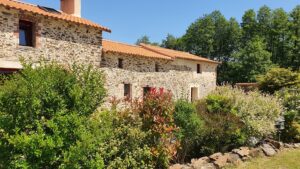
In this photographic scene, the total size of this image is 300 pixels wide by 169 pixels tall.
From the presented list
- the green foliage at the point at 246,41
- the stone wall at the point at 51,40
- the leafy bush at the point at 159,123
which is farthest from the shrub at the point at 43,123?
the green foliage at the point at 246,41

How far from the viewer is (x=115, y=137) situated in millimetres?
7742

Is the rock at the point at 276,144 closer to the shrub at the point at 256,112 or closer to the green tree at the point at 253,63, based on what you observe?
the shrub at the point at 256,112

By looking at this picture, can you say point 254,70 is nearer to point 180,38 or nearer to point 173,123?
point 180,38

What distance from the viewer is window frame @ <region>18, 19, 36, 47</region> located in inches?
550

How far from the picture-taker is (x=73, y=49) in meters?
15.8

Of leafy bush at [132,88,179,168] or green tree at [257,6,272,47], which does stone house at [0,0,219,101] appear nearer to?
leafy bush at [132,88,179,168]

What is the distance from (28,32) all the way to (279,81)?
13634mm

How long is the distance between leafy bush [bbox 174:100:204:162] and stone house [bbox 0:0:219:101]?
89cm

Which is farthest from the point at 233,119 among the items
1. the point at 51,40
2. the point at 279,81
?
the point at 51,40

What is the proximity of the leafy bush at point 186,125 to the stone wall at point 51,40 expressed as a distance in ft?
23.3

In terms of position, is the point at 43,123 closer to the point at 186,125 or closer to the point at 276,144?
the point at 186,125

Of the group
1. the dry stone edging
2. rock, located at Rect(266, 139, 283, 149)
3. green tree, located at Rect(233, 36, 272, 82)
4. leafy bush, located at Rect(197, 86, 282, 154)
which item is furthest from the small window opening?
green tree, located at Rect(233, 36, 272, 82)

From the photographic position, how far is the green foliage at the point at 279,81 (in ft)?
57.6

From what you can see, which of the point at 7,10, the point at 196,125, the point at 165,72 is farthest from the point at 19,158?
the point at 165,72
